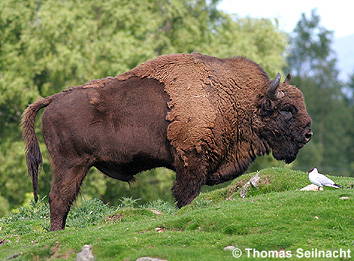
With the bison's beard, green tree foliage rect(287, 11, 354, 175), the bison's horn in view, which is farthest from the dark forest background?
green tree foliage rect(287, 11, 354, 175)

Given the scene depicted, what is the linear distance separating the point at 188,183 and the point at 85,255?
10.7ft

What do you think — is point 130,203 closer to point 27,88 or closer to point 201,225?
point 201,225

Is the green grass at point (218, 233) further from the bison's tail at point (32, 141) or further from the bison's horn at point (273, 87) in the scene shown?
the bison's horn at point (273, 87)

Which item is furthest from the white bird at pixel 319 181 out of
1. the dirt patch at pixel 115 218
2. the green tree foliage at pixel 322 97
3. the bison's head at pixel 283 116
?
the green tree foliage at pixel 322 97

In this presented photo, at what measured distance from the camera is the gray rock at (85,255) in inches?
397

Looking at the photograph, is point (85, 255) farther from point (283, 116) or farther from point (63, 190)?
point (283, 116)

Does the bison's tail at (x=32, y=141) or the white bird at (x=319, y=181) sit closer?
the white bird at (x=319, y=181)

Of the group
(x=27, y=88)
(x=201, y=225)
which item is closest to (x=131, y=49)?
(x=27, y=88)

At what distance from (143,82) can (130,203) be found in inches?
120

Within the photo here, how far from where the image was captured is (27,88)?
30594 millimetres

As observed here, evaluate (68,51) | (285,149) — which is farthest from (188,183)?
(68,51)

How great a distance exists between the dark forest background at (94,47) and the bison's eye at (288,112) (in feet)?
46.2

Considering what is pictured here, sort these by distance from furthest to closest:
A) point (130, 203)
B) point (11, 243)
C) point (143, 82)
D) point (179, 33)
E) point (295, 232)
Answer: point (179, 33) → point (130, 203) → point (143, 82) → point (11, 243) → point (295, 232)

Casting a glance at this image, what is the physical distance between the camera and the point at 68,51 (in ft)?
99.1
